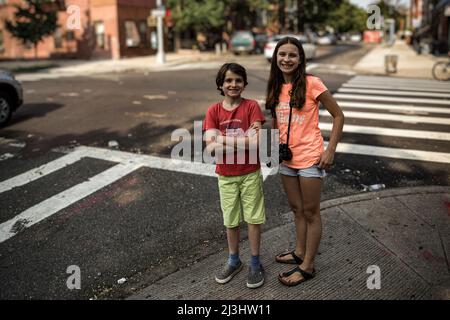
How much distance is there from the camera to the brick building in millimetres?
31766

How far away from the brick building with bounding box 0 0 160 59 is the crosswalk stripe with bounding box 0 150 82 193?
2609cm

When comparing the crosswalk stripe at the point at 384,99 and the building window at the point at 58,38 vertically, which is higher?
the building window at the point at 58,38

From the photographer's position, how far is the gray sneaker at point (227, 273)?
11.4 feet

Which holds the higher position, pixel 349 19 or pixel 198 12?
pixel 349 19

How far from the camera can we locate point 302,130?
127 inches

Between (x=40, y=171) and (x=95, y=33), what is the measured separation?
29.1 metres

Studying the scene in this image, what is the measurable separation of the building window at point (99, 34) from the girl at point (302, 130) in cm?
3205

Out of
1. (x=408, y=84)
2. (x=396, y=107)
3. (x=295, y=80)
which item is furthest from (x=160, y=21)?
(x=295, y=80)

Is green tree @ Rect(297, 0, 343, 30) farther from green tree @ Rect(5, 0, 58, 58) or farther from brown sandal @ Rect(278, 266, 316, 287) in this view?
brown sandal @ Rect(278, 266, 316, 287)

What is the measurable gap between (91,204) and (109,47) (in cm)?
2954

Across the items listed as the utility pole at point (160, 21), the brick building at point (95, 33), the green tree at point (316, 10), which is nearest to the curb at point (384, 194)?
the utility pole at point (160, 21)

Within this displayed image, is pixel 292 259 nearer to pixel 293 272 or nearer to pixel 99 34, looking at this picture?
pixel 293 272

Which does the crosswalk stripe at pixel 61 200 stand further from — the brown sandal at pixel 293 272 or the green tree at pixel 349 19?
the green tree at pixel 349 19

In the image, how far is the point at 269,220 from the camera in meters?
4.73
